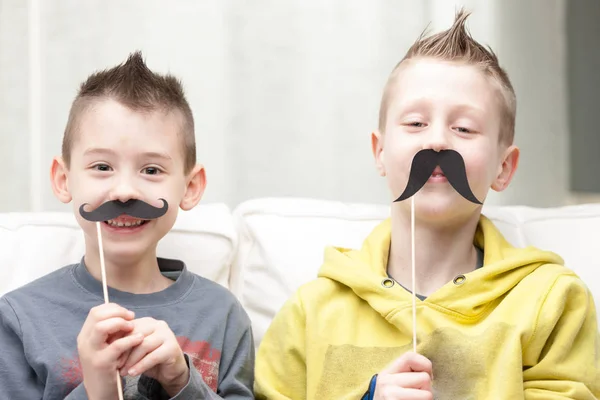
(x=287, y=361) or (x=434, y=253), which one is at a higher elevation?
(x=434, y=253)

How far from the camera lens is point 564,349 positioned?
1.31 m

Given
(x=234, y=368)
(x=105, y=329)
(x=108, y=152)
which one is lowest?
(x=234, y=368)

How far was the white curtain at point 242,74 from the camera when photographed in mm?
2209

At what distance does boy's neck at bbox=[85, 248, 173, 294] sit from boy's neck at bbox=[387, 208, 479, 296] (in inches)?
17.7

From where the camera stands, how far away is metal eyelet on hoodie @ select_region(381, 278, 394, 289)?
4.61ft

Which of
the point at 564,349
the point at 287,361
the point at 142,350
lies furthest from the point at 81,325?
the point at 564,349

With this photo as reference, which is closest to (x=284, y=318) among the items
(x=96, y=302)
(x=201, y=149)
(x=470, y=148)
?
(x=96, y=302)

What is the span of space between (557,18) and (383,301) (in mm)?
1555

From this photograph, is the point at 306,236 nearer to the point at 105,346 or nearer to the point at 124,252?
the point at 124,252

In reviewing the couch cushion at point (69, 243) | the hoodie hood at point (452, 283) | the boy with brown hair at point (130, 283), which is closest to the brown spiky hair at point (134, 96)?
the boy with brown hair at point (130, 283)

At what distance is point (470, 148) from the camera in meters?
1.39

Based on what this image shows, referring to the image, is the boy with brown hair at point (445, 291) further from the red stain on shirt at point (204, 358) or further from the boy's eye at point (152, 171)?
the boy's eye at point (152, 171)

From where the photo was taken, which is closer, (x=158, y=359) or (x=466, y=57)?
(x=158, y=359)

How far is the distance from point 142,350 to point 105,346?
0.05 m
